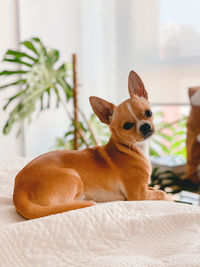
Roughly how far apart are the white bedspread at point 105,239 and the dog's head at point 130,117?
25cm

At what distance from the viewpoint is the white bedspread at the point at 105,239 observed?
0.62m

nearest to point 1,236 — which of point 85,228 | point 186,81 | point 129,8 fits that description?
point 85,228

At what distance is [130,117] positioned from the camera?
96 centimetres

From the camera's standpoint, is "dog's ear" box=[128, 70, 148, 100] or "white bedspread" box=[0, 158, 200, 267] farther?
"dog's ear" box=[128, 70, 148, 100]

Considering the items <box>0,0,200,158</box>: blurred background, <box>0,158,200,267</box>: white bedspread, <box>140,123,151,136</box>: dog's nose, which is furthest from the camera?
<box>0,0,200,158</box>: blurred background

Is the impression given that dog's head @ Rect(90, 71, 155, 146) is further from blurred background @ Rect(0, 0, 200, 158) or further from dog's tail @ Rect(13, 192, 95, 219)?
blurred background @ Rect(0, 0, 200, 158)

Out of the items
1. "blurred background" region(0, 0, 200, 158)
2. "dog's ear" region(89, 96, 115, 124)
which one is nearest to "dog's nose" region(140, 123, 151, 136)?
"dog's ear" region(89, 96, 115, 124)

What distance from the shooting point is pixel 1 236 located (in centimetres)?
65

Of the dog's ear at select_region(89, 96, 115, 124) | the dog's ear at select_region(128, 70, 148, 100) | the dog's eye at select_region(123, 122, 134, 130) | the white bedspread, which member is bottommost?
the white bedspread

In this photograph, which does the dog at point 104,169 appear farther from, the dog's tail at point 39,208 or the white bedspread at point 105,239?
the white bedspread at point 105,239

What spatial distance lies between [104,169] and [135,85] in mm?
275

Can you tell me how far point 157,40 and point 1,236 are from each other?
7.86 feet

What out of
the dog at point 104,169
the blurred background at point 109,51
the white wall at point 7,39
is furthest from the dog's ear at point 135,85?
the white wall at point 7,39

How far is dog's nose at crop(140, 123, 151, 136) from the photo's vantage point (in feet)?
3.14
